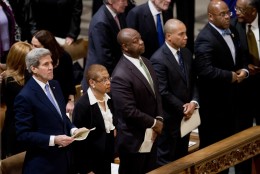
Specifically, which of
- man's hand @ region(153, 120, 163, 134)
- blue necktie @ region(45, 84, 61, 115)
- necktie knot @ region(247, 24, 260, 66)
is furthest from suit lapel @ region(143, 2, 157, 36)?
blue necktie @ region(45, 84, 61, 115)

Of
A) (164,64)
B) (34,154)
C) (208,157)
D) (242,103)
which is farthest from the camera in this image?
(242,103)

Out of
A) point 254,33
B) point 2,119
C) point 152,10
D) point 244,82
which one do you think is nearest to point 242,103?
point 244,82

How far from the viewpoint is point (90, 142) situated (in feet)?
19.8

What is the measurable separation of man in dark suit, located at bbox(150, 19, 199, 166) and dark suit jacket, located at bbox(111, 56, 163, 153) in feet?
1.07

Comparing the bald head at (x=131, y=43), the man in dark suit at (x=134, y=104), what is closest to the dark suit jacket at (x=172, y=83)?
the man in dark suit at (x=134, y=104)

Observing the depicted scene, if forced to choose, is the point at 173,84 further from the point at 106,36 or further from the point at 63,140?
the point at 63,140

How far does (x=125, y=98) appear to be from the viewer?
6.14 meters

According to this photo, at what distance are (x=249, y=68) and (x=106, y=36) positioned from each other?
1391 millimetres

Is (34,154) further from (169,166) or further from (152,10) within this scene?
(152,10)

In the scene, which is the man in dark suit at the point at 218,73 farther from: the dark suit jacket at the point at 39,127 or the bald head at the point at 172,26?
the dark suit jacket at the point at 39,127

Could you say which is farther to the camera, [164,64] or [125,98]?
[164,64]

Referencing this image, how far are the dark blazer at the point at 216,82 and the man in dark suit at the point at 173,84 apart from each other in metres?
0.17

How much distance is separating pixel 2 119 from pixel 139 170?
132 cm

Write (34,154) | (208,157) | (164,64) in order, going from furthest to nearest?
(164,64) → (208,157) → (34,154)
